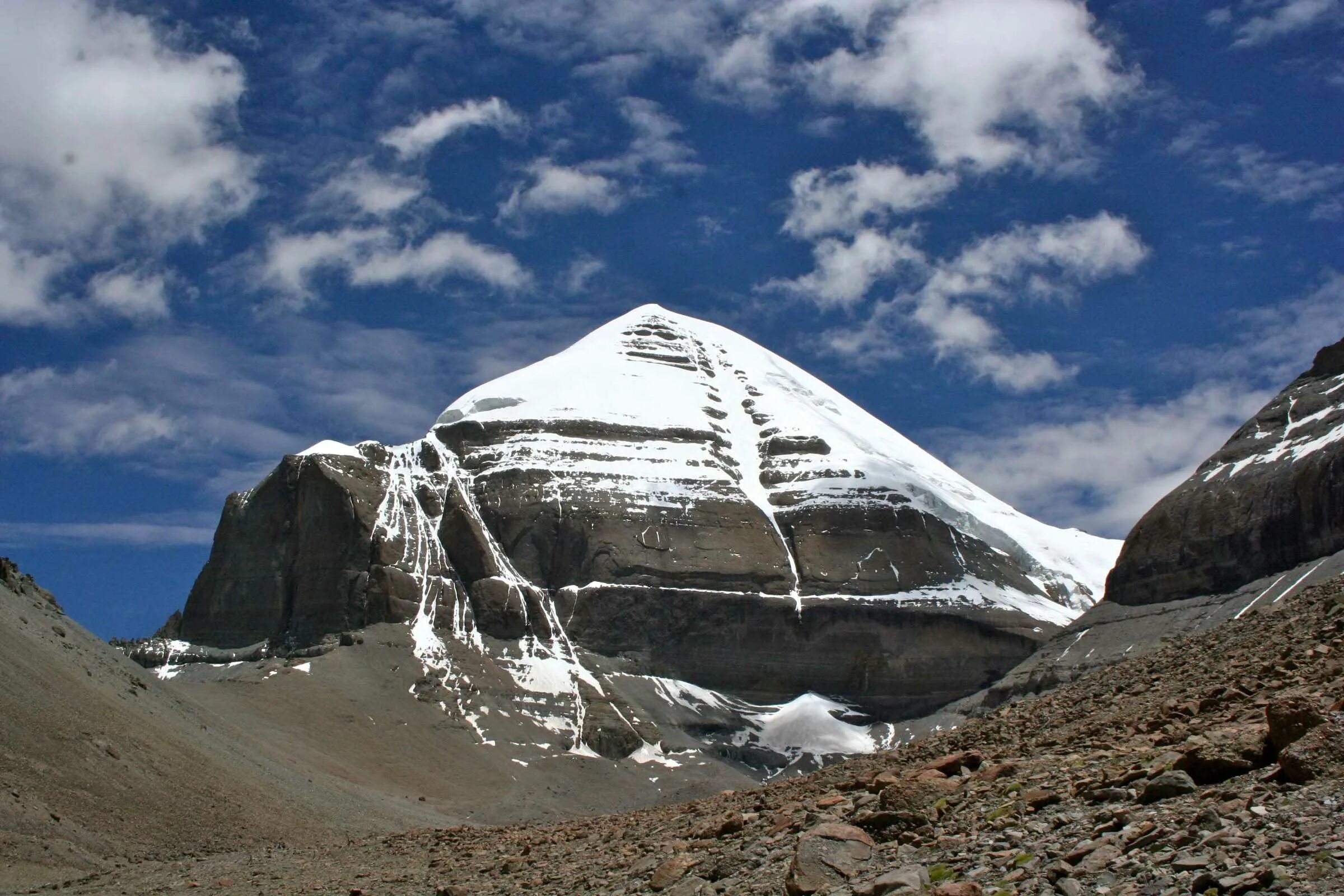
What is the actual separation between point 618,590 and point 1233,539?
67.5 metres

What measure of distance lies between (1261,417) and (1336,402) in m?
8.04

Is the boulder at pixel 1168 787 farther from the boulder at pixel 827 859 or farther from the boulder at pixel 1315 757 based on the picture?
the boulder at pixel 827 859

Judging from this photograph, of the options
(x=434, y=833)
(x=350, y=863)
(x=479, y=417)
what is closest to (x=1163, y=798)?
(x=350, y=863)

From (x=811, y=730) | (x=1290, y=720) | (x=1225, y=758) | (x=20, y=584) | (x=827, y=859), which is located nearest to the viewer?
(x=1290, y=720)

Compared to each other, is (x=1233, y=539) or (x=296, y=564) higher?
(x=296, y=564)

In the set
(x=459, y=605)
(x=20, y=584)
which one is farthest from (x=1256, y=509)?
(x=20, y=584)

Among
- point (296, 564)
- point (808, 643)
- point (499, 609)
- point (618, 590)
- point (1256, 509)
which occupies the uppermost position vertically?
point (296, 564)

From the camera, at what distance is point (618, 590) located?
15775 centimetres

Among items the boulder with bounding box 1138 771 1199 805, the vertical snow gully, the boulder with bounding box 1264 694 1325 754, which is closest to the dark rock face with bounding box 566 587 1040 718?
the vertical snow gully

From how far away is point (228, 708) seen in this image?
106938mm

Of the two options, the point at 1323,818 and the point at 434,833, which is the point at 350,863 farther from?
the point at 1323,818

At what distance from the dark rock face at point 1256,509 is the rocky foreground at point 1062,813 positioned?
86.1 meters

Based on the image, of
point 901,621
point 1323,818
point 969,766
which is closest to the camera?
point 1323,818

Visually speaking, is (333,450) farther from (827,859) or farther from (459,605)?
(827,859)
